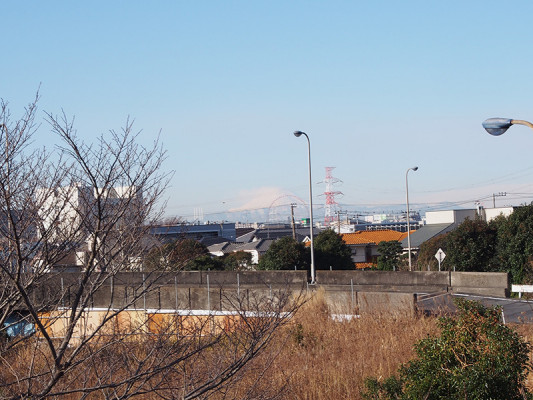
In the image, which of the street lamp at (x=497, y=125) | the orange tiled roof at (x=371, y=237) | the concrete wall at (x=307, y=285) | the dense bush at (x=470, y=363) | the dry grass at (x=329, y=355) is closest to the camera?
the dense bush at (x=470, y=363)

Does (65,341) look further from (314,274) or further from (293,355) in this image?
(314,274)

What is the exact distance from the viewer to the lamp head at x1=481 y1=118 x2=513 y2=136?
864cm

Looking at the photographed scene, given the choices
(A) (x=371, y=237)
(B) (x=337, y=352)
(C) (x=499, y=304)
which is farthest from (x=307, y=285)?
(A) (x=371, y=237)

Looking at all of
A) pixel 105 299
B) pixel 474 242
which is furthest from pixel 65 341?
pixel 474 242

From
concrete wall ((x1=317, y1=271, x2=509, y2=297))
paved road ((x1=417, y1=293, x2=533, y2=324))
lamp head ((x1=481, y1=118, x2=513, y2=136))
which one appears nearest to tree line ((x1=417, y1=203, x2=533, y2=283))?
concrete wall ((x1=317, y1=271, x2=509, y2=297))

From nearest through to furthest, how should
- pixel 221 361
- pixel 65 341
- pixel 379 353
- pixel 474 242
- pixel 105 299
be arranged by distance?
pixel 65 341
pixel 221 361
pixel 379 353
pixel 105 299
pixel 474 242

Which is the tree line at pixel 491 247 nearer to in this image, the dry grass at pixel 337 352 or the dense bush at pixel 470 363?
the dry grass at pixel 337 352

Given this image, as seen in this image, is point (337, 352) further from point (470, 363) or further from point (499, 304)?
point (499, 304)

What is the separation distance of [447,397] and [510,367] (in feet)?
2.91

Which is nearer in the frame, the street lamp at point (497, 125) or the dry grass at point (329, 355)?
the street lamp at point (497, 125)

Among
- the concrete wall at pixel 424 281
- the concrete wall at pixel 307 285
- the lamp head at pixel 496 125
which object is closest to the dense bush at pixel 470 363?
the lamp head at pixel 496 125

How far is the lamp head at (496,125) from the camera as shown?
8.64m

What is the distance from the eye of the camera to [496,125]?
28.6 feet

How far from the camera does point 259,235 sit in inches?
4402
